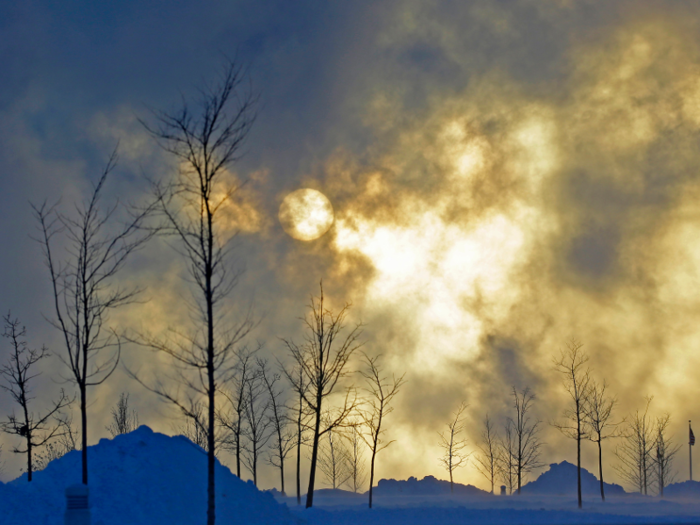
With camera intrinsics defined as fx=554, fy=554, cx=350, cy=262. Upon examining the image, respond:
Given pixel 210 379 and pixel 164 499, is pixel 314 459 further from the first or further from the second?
pixel 210 379

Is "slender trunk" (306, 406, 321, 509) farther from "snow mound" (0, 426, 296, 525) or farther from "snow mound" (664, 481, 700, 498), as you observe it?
"snow mound" (664, 481, 700, 498)

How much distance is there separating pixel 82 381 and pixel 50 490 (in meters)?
3.89

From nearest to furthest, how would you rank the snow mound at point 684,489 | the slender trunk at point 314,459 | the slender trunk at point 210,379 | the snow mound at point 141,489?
the slender trunk at point 210,379, the snow mound at point 141,489, the slender trunk at point 314,459, the snow mound at point 684,489

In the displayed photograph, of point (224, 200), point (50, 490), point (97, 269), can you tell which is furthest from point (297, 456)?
point (224, 200)

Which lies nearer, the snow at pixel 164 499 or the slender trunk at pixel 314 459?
the snow at pixel 164 499

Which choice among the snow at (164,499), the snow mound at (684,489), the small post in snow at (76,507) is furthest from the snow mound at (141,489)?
the snow mound at (684,489)

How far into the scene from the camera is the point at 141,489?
17891mm

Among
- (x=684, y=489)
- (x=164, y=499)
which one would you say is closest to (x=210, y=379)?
(x=164, y=499)

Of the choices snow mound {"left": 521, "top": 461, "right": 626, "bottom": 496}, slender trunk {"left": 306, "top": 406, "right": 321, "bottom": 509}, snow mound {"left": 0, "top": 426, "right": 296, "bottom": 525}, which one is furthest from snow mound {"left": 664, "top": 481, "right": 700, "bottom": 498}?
snow mound {"left": 0, "top": 426, "right": 296, "bottom": 525}

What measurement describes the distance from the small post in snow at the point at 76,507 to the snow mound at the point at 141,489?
10.7 ft

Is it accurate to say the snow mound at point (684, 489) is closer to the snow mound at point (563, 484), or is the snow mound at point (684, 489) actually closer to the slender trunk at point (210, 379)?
the snow mound at point (563, 484)

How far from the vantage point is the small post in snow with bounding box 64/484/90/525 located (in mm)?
12664

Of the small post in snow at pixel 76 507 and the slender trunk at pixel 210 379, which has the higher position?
the slender trunk at pixel 210 379

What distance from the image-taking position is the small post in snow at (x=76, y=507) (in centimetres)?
1266
